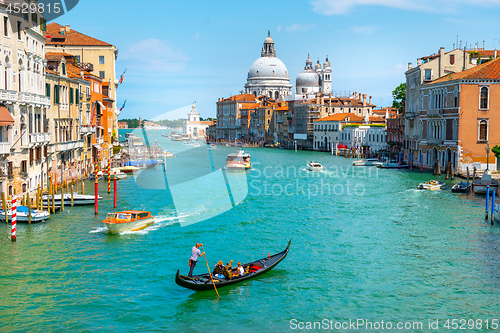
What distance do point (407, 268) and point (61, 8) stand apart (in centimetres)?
1793

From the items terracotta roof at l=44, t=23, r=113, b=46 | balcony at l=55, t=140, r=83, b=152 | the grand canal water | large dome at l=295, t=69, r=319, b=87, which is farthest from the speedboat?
large dome at l=295, t=69, r=319, b=87

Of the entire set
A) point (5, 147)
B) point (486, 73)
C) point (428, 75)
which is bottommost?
point (5, 147)

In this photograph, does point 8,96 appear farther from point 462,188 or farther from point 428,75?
point 428,75

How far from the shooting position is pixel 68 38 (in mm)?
40000

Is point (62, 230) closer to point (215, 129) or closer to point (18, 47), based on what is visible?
point (18, 47)

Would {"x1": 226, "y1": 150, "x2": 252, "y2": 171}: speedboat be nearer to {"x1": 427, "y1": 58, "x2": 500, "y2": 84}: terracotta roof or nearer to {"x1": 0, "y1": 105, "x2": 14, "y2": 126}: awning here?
{"x1": 427, "y1": 58, "x2": 500, "y2": 84}: terracotta roof

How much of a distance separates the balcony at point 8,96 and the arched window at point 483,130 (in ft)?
86.1

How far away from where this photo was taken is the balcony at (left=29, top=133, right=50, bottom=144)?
21880 mm

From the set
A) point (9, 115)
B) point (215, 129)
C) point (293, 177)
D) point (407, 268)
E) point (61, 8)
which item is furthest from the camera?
point (215, 129)

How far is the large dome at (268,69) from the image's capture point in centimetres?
13150

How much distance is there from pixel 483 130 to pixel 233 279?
26000 mm

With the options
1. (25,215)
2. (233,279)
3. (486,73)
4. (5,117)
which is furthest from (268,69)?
(233,279)

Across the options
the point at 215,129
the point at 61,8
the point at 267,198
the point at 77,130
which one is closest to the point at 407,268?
the point at 267,198

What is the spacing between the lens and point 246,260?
50.1 ft
